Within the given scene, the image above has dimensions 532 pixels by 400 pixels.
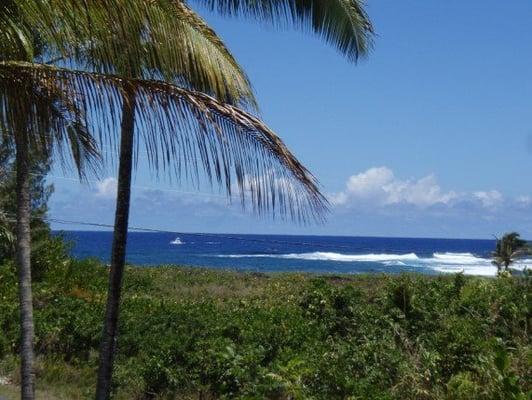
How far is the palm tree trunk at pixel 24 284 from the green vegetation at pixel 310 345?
1.77m

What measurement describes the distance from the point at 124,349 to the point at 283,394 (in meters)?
4.75

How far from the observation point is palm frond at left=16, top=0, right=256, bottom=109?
433cm

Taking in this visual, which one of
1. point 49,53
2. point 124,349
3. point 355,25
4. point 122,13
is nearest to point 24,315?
point 49,53

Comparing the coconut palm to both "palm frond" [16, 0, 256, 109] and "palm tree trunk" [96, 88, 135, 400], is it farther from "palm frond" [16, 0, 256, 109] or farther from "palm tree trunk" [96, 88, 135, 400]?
"palm tree trunk" [96, 88, 135, 400]

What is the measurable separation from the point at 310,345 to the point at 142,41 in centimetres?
605

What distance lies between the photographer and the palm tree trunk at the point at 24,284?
6.25 metres

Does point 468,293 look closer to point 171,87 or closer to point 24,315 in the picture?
point 24,315

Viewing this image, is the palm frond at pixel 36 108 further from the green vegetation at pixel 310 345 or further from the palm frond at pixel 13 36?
the green vegetation at pixel 310 345

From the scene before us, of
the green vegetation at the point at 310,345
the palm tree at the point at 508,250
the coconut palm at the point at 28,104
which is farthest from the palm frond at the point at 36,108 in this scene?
the palm tree at the point at 508,250

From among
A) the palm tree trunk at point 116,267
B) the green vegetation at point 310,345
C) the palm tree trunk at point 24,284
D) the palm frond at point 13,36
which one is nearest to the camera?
the palm frond at point 13,36

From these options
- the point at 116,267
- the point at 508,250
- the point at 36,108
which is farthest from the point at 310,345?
the point at 508,250

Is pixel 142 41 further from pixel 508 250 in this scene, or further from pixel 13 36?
pixel 508 250

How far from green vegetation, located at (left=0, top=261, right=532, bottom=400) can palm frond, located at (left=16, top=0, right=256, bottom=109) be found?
2677 mm

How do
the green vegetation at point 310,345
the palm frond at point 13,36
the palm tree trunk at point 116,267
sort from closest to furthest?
the palm frond at point 13,36, the palm tree trunk at point 116,267, the green vegetation at point 310,345
